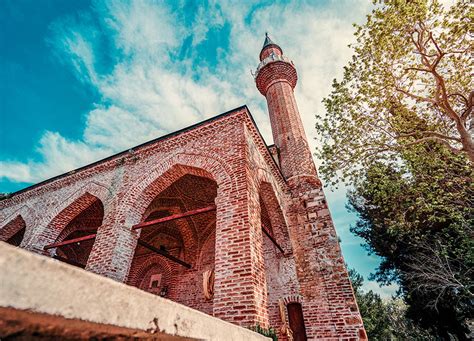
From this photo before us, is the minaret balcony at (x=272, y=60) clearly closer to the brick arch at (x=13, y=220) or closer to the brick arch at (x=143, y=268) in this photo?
the brick arch at (x=143, y=268)

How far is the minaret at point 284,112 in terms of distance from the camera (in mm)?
9838

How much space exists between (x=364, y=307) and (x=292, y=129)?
1456 cm

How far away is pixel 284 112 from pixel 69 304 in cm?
1224

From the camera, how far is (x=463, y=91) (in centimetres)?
722

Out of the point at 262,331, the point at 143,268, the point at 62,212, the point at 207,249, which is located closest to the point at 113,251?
the point at 62,212

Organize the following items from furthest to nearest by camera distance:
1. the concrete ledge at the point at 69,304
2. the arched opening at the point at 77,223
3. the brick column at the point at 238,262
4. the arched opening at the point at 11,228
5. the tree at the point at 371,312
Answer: the tree at the point at 371,312
the arched opening at the point at 11,228
the arched opening at the point at 77,223
the brick column at the point at 238,262
the concrete ledge at the point at 69,304

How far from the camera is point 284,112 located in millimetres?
12023

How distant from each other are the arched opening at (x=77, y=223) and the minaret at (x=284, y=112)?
7.20 m

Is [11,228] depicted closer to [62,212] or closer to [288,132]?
[62,212]

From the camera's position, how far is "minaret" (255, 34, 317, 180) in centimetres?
984

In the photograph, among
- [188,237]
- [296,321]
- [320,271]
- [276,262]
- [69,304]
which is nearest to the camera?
[69,304]

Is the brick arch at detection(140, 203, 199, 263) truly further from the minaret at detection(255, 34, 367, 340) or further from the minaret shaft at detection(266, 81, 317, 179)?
the minaret shaft at detection(266, 81, 317, 179)

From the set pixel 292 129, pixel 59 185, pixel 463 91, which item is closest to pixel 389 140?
pixel 463 91

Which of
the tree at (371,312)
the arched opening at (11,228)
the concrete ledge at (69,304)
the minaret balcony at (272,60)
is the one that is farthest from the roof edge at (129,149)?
the tree at (371,312)
